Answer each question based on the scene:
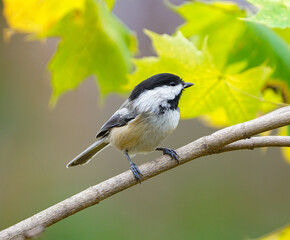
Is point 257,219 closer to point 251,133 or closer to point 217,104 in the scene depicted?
point 217,104

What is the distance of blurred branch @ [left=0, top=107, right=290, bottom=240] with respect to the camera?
28.0 inches

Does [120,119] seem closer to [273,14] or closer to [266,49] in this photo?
[266,49]

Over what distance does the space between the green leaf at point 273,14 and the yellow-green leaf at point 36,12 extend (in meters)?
0.50

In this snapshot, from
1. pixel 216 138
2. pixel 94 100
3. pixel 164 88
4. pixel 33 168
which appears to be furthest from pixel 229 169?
pixel 216 138

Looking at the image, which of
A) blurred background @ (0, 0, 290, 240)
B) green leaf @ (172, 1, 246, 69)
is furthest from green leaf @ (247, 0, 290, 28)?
blurred background @ (0, 0, 290, 240)

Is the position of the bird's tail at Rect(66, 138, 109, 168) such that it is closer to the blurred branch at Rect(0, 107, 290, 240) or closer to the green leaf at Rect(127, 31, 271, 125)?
the green leaf at Rect(127, 31, 271, 125)

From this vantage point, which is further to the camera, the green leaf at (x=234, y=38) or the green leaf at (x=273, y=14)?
the green leaf at (x=234, y=38)

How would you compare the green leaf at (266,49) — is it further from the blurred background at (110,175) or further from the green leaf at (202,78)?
the blurred background at (110,175)

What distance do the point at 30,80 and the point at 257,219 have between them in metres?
1.60

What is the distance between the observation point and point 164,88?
3.60 feet

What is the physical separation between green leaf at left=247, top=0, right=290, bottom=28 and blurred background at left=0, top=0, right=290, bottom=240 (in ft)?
5.20

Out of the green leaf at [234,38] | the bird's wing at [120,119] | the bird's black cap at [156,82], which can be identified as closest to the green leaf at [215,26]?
the green leaf at [234,38]

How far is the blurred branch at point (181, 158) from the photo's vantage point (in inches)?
28.0

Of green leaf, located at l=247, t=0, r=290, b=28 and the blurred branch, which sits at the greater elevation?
green leaf, located at l=247, t=0, r=290, b=28
